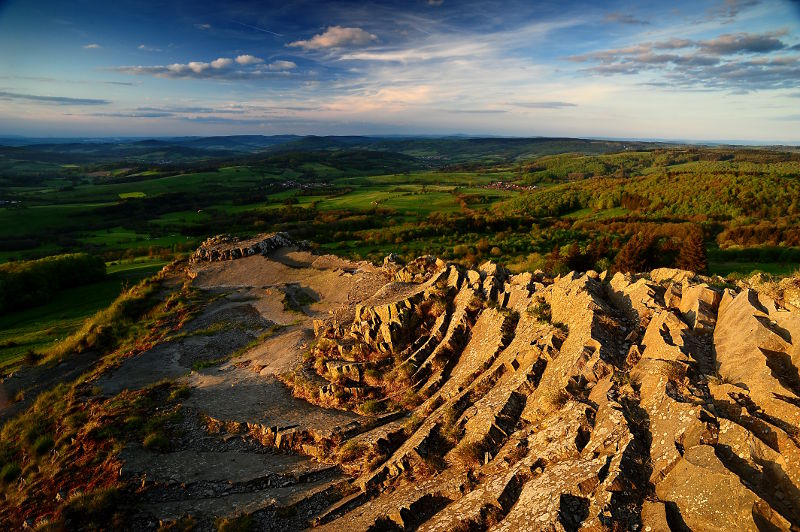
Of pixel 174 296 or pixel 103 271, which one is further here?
pixel 103 271

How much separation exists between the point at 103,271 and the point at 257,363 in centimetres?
5911

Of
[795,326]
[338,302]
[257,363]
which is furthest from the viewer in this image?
[338,302]

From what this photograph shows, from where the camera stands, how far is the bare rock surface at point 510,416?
11.5 m

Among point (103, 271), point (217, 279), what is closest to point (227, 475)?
point (217, 279)

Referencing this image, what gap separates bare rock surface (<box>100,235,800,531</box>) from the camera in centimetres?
1154

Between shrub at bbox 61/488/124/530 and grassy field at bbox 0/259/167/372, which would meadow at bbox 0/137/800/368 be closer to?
grassy field at bbox 0/259/167/372

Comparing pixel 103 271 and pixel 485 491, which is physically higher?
pixel 485 491

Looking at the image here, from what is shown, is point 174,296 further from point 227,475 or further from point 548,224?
point 548,224

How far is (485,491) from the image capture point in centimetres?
1441

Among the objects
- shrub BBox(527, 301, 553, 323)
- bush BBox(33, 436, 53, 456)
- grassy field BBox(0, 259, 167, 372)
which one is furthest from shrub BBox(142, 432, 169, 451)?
grassy field BBox(0, 259, 167, 372)

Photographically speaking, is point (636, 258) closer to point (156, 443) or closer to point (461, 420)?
point (461, 420)

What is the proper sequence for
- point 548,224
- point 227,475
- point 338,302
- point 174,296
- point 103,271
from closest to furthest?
point 227,475 < point 338,302 < point 174,296 < point 103,271 < point 548,224

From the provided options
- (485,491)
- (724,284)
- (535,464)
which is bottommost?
(485,491)

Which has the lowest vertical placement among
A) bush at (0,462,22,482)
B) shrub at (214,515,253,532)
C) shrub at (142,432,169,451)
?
bush at (0,462,22,482)
